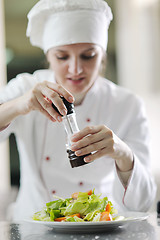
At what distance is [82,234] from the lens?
1.02 meters

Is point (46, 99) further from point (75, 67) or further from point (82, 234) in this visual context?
point (82, 234)

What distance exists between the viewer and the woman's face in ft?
4.81

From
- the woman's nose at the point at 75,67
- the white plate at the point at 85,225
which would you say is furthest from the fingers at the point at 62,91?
the white plate at the point at 85,225

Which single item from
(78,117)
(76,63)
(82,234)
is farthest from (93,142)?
(78,117)

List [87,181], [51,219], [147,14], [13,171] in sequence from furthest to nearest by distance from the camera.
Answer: [13,171] < [147,14] < [87,181] < [51,219]

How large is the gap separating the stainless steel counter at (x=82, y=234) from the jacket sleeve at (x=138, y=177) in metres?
0.25

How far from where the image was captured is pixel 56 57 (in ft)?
4.94

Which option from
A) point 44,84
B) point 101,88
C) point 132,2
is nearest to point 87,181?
point 101,88

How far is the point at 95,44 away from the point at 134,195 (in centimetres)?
59

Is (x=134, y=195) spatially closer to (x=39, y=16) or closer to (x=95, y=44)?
(x=95, y=44)

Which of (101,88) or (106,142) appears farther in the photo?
(101,88)

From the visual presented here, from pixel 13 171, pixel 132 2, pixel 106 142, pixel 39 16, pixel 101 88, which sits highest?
pixel 132 2

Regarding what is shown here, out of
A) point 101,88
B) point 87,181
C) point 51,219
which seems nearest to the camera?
point 51,219

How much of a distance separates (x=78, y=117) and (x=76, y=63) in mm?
292
